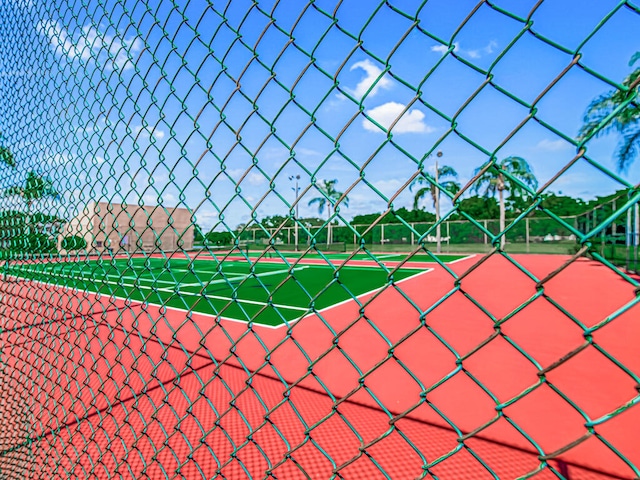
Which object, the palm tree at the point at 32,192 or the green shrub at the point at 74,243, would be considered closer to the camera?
the green shrub at the point at 74,243

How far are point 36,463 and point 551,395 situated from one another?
159 inches

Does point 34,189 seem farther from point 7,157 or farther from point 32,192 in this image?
point 7,157

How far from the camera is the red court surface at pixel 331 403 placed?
135cm

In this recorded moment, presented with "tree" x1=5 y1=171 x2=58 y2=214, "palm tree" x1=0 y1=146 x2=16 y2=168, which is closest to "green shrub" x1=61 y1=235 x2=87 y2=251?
"tree" x1=5 y1=171 x2=58 y2=214

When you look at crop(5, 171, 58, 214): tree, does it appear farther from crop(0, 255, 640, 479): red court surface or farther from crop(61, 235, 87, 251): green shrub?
crop(0, 255, 640, 479): red court surface

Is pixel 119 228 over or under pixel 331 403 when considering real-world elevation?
over

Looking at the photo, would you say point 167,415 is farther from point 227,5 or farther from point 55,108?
point 227,5

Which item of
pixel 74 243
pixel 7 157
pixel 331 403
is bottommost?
pixel 331 403

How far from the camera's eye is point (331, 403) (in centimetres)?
298

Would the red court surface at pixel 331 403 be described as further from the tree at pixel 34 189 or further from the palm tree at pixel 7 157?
the palm tree at pixel 7 157

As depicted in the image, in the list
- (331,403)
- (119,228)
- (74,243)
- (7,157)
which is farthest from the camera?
(331,403)

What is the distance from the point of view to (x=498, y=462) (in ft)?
7.03

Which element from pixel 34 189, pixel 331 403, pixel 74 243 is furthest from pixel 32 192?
pixel 331 403

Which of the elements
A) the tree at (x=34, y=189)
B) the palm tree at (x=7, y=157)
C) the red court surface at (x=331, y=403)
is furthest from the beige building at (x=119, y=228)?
the palm tree at (x=7, y=157)
